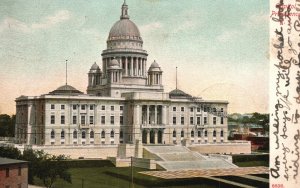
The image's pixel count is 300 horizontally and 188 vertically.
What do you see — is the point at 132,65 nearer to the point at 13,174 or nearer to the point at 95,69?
the point at 95,69

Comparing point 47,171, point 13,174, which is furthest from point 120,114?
point 13,174

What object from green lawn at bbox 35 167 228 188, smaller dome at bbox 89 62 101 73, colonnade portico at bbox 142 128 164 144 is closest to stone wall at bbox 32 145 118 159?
colonnade portico at bbox 142 128 164 144

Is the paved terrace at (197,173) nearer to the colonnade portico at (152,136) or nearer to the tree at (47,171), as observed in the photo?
the tree at (47,171)

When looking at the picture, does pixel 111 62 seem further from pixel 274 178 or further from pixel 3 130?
pixel 274 178

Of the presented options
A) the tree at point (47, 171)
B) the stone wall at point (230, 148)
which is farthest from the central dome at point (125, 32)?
the tree at point (47, 171)

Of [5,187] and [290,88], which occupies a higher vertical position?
[290,88]

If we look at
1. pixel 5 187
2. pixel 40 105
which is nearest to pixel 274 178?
pixel 5 187
